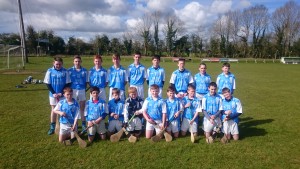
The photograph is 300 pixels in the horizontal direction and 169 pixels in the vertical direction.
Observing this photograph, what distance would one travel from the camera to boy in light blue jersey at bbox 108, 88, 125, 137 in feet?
20.4

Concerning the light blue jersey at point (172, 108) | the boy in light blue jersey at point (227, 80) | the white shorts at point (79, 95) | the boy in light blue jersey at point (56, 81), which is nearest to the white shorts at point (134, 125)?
the light blue jersey at point (172, 108)

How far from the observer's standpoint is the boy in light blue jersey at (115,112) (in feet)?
Result: 20.4

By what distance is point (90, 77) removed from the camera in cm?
680

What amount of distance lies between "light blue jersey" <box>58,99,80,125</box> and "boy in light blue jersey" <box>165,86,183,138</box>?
2.21m

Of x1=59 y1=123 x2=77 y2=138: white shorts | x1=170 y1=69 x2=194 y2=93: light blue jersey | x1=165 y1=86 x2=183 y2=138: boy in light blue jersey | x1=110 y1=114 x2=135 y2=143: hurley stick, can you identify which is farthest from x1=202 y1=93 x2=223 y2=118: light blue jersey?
x1=59 y1=123 x2=77 y2=138: white shorts

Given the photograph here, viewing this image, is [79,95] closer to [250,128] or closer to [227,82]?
[227,82]

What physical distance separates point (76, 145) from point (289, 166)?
4.37 m

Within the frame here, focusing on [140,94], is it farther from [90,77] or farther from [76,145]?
[76,145]

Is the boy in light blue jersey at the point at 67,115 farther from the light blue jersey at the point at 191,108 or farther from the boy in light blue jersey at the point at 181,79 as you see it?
the boy in light blue jersey at the point at 181,79

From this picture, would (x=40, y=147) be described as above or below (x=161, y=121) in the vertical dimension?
below

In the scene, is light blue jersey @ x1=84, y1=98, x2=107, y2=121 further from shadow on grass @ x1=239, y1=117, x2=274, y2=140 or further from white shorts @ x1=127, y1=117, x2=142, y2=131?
shadow on grass @ x1=239, y1=117, x2=274, y2=140

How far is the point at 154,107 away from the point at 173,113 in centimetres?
54

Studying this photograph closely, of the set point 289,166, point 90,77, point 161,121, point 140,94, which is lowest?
point 289,166

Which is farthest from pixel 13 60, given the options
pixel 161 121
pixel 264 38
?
pixel 264 38
